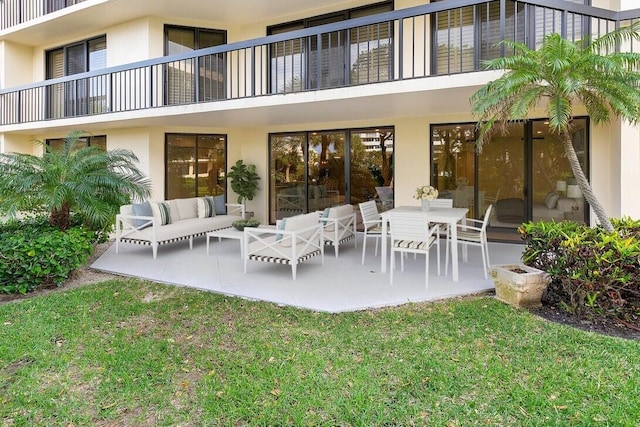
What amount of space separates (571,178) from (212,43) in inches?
401

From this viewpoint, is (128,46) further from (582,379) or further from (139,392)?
(582,379)

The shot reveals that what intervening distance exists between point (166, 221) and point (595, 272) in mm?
7948

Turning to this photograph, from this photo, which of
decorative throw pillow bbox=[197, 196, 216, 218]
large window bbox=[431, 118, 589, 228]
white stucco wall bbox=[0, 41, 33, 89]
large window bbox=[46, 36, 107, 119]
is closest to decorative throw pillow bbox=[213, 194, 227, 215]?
decorative throw pillow bbox=[197, 196, 216, 218]

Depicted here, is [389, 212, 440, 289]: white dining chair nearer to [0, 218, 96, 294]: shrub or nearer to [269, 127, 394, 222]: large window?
[269, 127, 394, 222]: large window

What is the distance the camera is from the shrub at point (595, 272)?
4031 millimetres

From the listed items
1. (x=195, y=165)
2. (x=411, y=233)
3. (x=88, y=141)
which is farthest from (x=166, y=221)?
(x=88, y=141)

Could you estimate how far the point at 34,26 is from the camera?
11.8m

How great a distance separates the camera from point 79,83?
12211 mm

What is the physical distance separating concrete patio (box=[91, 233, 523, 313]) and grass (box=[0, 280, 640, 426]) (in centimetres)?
43

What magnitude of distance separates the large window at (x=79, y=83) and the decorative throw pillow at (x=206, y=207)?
4825 mm

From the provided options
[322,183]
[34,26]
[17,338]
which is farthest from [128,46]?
[17,338]

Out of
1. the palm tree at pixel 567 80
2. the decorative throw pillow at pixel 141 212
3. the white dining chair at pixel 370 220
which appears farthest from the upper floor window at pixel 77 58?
the palm tree at pixel 567 80

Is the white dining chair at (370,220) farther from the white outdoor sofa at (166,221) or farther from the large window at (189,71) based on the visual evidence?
the large window at (189,71)

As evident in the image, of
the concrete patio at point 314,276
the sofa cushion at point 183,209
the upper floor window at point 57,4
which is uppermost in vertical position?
the upper floor window at point 57,4
